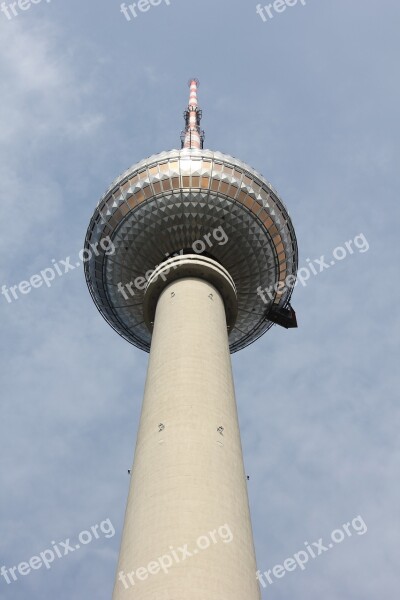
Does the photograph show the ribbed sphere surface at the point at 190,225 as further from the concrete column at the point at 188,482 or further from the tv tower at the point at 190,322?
the concrete column at the point at 188,482

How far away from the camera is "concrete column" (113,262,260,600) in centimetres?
2462

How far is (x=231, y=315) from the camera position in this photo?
43.9m

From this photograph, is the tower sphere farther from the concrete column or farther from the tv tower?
the concrete column

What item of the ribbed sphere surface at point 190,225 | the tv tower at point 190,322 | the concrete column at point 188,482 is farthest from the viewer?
the ribbed sphere surface at point 190,225

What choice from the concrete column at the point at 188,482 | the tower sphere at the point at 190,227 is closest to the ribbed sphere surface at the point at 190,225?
the tower sphere at the point at 190,227

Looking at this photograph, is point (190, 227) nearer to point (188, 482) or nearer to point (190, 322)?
point (190, 322)

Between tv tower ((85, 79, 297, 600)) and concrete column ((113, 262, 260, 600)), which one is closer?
concrete column ((113, 262, 260, 600))

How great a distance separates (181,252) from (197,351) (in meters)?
10.7

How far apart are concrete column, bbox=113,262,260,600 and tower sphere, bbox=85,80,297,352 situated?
324 inches

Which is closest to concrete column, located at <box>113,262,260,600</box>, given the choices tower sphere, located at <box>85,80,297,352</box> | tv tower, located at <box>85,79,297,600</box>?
tv tower, located at <box>85,79,297,600</box>

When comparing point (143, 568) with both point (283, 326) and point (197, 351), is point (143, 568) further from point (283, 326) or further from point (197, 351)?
point (283, 326)

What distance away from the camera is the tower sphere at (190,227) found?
44.6 meters

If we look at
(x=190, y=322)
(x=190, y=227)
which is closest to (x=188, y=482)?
(x=190, y=322)

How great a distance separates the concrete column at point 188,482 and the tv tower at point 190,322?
0.05 meters
